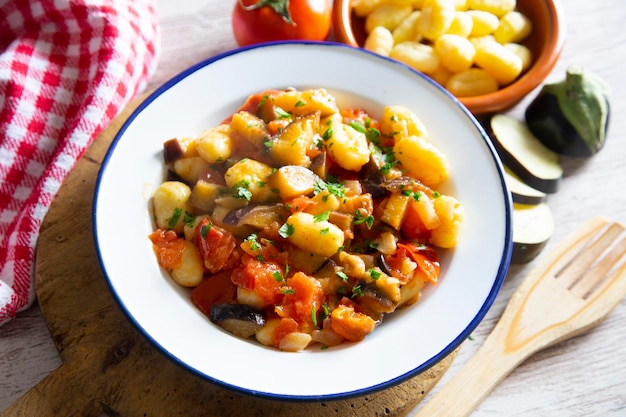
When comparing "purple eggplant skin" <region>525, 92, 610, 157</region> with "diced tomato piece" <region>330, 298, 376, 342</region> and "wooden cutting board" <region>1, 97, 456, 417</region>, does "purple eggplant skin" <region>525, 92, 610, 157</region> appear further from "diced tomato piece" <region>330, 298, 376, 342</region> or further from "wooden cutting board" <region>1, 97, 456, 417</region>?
"diced tomato piece" <region>330, 298, 376, 342</region>

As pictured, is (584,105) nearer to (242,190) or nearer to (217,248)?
(242,190)

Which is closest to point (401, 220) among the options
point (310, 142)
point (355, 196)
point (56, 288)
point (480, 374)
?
point (355, 196)

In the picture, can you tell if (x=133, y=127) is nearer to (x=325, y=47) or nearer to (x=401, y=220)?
(x=325, y=47)

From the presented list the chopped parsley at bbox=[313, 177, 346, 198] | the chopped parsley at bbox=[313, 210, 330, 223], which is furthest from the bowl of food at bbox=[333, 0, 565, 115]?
the chopped parsley at bbox=[313, 210, 330, 223]

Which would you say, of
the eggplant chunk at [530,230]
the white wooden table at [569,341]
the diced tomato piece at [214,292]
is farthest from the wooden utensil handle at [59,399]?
the eggplant chunk at [530,230]

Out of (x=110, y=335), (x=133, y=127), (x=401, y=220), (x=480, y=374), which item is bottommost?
(x=480, y=374)

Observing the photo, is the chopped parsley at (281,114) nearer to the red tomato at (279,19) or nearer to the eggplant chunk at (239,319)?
the red tomato at (279,19)
